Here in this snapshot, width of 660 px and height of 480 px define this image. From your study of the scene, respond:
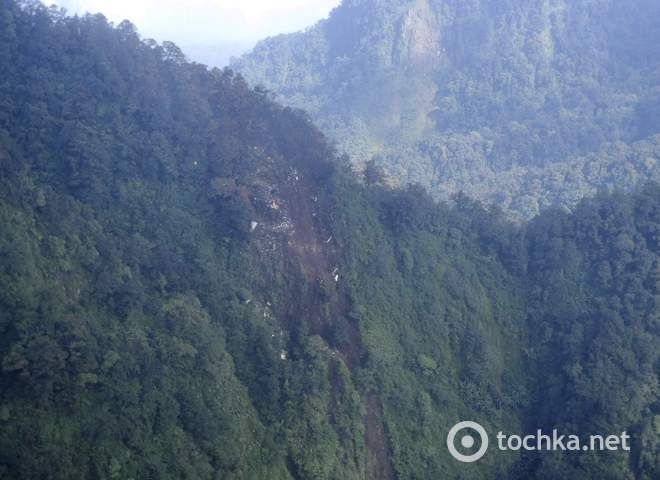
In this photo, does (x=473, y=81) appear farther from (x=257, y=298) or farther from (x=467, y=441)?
(x=467, y=441)

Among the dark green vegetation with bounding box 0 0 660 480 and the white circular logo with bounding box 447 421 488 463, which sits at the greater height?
the dark green vegetation with bounding box 0 0 660 480

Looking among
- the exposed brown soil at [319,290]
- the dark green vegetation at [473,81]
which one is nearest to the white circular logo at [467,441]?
the exposed brown soil at [319,290]

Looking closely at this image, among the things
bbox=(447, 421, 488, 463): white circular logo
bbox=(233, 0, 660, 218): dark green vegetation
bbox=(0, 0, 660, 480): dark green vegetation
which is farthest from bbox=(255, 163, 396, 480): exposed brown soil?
bbox=(233, 0, 660, 218): dark green vegetation

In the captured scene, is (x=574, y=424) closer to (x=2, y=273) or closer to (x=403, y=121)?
(x=2, y=273)

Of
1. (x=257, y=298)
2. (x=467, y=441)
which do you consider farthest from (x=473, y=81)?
(x=467, y=441)

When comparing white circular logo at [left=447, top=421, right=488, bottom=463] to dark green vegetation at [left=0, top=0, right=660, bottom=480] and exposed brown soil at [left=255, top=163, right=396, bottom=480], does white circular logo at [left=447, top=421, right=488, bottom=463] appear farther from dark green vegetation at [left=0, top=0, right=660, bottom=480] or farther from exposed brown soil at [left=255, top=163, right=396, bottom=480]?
exposed brown soil at [left=255, top=163, right=396, bottom=480]

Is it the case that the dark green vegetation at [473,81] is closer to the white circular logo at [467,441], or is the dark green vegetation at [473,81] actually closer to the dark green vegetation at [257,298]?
the dark green vegetation at [257,298]

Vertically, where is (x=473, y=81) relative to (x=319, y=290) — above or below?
above
